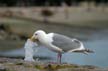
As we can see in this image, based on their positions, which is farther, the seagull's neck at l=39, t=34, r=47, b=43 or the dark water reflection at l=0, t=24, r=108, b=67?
the dark water reflection at l=0, t=24, r=108, b=67

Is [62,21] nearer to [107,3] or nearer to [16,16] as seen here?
[16,16]

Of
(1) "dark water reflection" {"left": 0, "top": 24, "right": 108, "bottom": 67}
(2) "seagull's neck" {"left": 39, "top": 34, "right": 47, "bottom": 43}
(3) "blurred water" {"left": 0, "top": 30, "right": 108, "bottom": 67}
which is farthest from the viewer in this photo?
(1) "dark water reflection" {"left": 0, "top": 24, "right": 108, "bottom": 67}

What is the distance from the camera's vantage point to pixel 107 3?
7144 centimetres

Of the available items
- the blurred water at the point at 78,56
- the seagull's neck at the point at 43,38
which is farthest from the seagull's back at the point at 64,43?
the blurred water at the point at 78,56

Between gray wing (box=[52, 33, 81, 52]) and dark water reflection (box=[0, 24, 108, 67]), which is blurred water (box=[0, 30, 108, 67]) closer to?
dark water reflection (box=[0, 24, 108, 67])

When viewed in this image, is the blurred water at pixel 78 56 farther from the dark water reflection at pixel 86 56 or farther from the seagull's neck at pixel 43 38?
the seagull's neck at pixel 43 38

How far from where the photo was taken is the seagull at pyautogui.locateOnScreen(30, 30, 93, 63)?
Result: 498 inches

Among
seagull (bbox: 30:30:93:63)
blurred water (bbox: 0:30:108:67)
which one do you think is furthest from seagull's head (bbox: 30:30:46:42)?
blurred water (bbox: 0:30:108:67)

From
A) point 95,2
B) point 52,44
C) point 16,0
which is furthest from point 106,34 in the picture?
point 52,44

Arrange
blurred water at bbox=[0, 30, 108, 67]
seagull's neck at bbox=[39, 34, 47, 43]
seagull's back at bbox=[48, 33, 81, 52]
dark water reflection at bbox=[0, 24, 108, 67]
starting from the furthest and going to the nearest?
1. dark water reflection at bbox=[0, 24, 108, 67]
2. blurred water at bbox=[0, 30, 108, 67]
3. seagull's back at bbox=[48, 33, 81, 52]
4. seagull's neck at bbox=[39, 34, 47, 43]

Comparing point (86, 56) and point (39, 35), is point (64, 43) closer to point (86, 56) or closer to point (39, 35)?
point (39, 35)

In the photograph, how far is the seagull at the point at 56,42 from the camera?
1266 centimetres

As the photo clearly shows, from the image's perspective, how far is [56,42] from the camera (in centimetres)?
1296

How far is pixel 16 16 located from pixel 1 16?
239 centimetres
